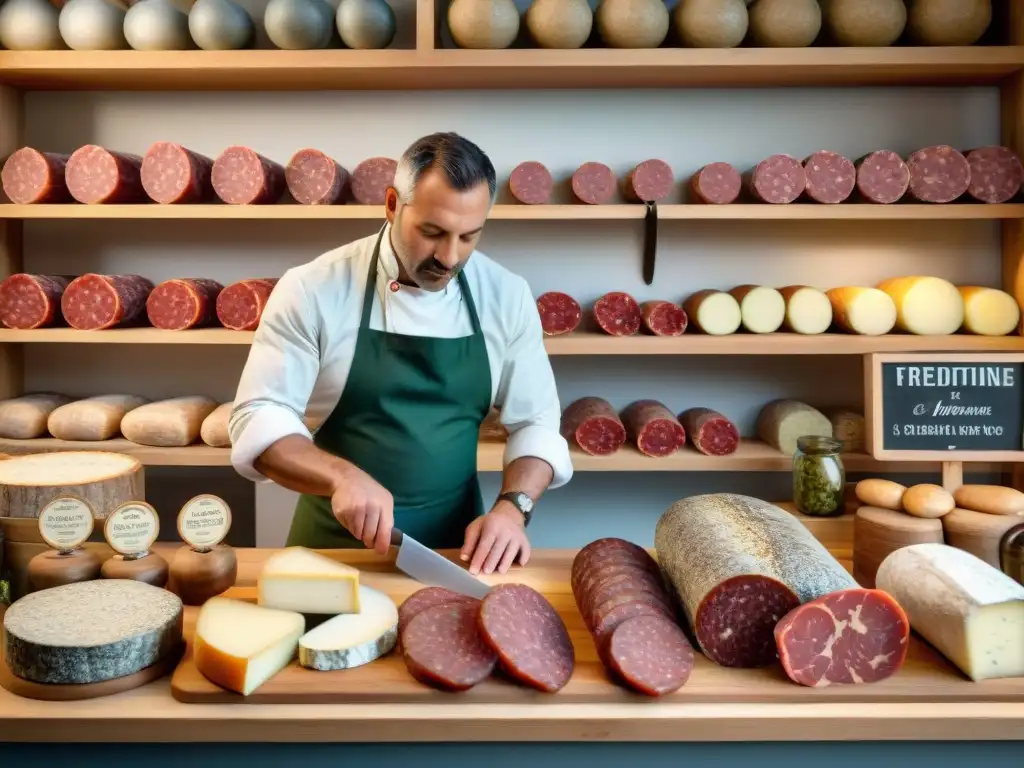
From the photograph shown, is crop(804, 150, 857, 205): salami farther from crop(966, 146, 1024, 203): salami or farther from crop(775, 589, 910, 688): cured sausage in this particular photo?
crop(775, 589, 910, 688): cured sausage

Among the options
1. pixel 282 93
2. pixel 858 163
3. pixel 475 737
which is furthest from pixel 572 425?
pixel 475 737

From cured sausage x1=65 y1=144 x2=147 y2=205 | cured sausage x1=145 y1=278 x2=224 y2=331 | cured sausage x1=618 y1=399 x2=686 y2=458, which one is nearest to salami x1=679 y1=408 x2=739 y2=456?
cured sausage x1=618 y1=399 x2=686 y2=458

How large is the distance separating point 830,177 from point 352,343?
174 cm

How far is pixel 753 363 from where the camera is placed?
3.24 meters

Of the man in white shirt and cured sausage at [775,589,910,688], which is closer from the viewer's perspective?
cured sausage at [775,589,910,688]

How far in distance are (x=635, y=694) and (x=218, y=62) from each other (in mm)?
2464

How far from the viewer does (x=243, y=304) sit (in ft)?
9.48

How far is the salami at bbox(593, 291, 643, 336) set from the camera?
2.96 m

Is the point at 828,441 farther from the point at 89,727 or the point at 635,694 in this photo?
the point at 89,727

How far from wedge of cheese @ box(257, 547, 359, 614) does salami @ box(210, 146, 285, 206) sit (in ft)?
5.89

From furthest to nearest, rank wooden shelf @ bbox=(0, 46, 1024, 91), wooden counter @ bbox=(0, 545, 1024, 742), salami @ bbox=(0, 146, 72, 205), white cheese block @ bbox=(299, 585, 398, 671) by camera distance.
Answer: salami @ bbox=(0, 146, 72, 205) → wooden shelf @ bbox=(0, 46, 1024, 91) → white cheese block @ bbox=(299, 585, 398, 671) → wooden counter @ bbox=(0, 545, 1024, 742)

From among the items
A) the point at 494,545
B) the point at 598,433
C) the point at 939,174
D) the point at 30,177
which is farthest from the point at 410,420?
the point at 939,174

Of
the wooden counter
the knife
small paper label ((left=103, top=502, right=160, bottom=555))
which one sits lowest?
the wooden counter

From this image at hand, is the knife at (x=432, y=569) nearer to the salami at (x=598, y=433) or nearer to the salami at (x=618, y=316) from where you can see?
the salami at (x=598, y=433)
